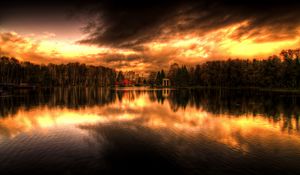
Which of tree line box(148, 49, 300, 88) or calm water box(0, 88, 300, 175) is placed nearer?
calm water box(0, 88, 300, 175)

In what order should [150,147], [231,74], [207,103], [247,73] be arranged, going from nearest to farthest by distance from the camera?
[150,147], [207,103], [247,73], [231,74]

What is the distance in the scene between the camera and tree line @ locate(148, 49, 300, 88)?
339ft

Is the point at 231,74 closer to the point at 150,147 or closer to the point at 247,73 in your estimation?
the point at 247,73

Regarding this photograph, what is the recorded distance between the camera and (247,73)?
135 m

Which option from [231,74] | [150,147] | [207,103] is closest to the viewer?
[150,147]

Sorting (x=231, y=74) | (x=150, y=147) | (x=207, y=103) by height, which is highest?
(x=231, y=74)

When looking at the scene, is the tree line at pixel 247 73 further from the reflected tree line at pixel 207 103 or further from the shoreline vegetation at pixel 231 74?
the reflected tree line at pixel 207 103

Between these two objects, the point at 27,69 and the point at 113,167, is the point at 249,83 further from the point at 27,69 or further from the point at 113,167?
the point at 27,69

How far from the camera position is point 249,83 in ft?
A: 460

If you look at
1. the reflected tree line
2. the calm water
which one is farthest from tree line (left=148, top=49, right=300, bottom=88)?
the calm water

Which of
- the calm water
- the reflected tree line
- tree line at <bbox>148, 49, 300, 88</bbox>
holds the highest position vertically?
tree line at <bbox>148, 49, 300, 88</bbox>

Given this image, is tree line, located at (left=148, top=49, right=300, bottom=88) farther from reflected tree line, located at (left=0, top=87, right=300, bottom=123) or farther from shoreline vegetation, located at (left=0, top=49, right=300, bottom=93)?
reflected tree line, located at (left=0, top=87, right=300, bottom=123)

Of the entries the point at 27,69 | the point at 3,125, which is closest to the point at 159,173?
the point at 3,125

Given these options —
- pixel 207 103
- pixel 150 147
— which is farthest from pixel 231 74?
pixel 150 147
